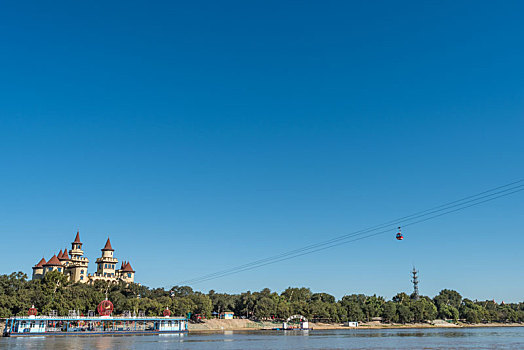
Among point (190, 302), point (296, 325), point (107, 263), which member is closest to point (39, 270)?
point (107, 263)

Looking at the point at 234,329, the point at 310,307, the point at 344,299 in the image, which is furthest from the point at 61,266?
the point at 344,299

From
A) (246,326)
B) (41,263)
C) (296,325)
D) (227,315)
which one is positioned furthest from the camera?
(41,263)

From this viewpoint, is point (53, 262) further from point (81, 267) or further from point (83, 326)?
point (83, 326)

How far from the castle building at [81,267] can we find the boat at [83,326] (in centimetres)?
4832

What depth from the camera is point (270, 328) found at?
135 metres

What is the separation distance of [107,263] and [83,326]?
70.6 meters

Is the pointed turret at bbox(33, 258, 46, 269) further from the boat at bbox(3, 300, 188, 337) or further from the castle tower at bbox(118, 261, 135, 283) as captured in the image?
the boat at bbox(3, 300, 188, 337)

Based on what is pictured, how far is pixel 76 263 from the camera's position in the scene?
512 feet

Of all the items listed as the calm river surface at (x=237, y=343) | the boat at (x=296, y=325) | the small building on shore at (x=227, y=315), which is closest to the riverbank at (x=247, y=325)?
the small building on shore at (x=227, y=315)

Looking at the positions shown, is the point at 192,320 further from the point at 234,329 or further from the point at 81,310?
the point at 81,310

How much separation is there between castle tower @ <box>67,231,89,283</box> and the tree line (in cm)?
1508

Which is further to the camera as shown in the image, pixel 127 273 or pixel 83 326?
pixel 127 273

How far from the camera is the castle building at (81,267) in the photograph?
5979 inches

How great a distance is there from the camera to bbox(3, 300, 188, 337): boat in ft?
270
